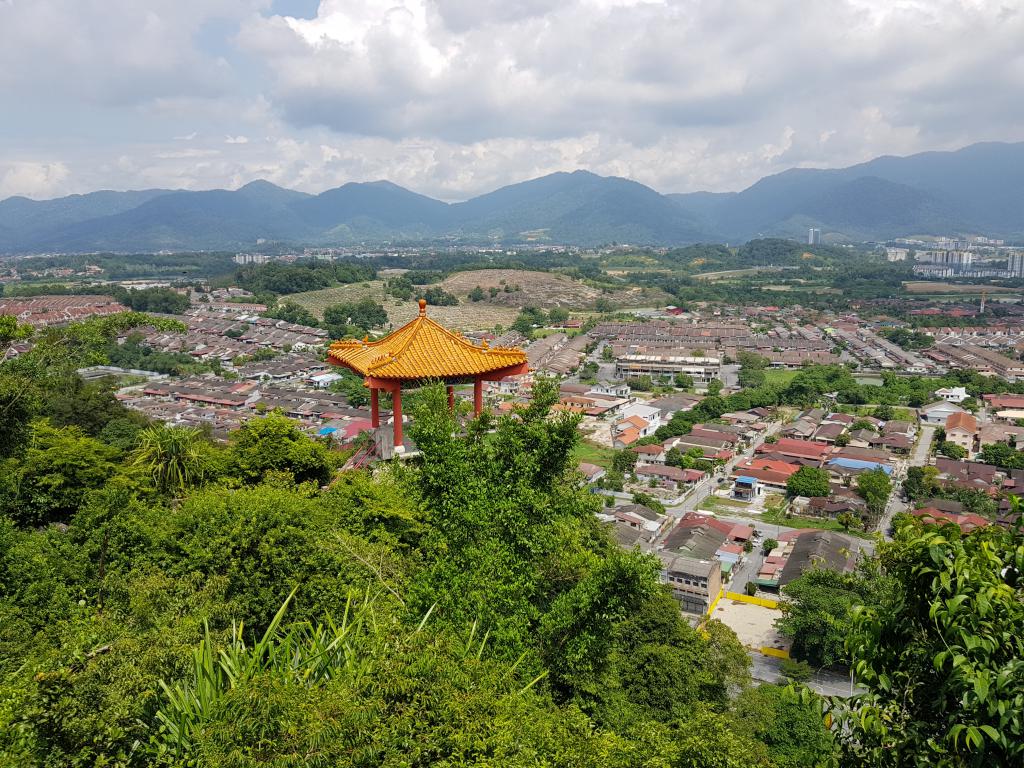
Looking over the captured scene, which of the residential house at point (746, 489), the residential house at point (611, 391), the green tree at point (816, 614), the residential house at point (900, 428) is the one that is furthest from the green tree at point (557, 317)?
Result: the green tree at point (816, 614)

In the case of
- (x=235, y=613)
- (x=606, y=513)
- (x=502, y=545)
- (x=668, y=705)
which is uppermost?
(x=502, y=545)

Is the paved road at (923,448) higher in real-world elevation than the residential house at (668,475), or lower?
lower

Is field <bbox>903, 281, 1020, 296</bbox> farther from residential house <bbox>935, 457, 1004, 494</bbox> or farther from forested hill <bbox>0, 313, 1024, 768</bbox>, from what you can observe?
forested hill <bbox>0, 313, 1024, 768</bbox>

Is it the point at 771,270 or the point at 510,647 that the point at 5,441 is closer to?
the point at 510,647

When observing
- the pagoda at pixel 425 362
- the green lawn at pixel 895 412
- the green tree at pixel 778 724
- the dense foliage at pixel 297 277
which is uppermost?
the pagoda at pixel 425 362

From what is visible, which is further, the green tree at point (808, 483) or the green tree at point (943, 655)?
the green tree at point (808, 483)

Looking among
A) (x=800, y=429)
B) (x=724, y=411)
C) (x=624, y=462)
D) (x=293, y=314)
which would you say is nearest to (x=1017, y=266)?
(x=724, y=411)

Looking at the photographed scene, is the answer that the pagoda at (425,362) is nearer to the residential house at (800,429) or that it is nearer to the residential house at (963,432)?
the residential house at (800,429)

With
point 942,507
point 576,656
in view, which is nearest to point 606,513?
point 942,507
